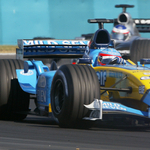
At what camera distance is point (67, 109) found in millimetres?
5578

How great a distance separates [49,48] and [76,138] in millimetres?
4513

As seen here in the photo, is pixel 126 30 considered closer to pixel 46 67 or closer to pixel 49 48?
pixel 49 48

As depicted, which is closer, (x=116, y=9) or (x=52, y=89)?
(x=52, y=89)

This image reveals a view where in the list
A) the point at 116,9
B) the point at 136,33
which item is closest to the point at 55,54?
the point at 136,33

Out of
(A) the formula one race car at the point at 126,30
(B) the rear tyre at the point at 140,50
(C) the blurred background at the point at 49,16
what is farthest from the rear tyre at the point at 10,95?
(C) the blurred background at the point at 49,16

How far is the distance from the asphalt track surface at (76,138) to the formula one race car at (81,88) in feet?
0.88

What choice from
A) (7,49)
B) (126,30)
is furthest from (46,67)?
(7,49)

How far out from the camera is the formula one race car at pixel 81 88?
5566 mm

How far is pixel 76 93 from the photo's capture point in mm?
5523

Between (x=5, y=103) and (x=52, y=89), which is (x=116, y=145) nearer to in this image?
(x=52, y=89)

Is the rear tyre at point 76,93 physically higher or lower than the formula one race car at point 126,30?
lower

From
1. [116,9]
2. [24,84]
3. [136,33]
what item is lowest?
[24,84]

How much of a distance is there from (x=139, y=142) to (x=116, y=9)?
17833 millimetres

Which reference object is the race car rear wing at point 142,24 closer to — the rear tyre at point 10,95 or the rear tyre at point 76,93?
the rear tyre at point 10,95
